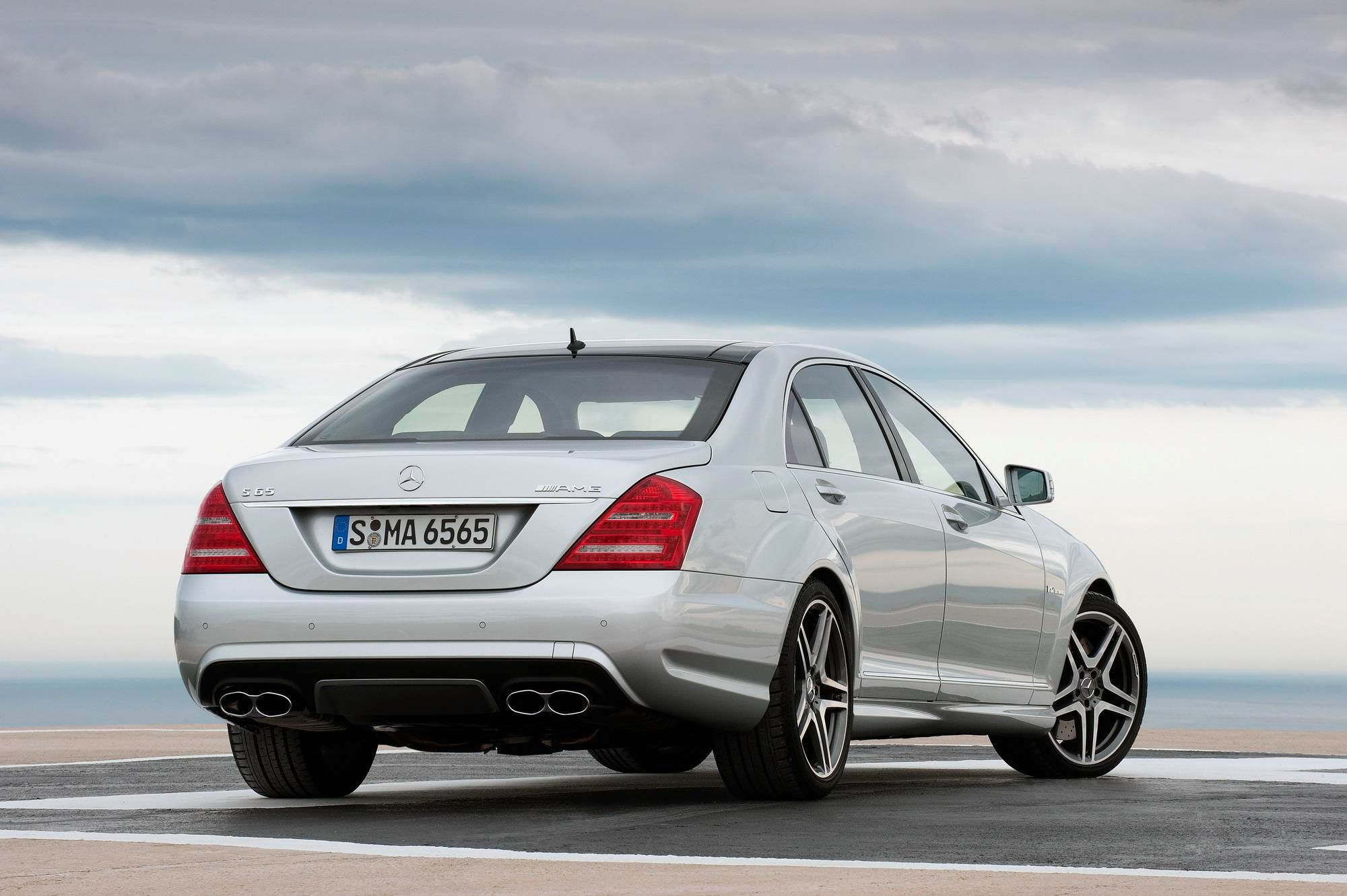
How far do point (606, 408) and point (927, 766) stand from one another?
3.61m

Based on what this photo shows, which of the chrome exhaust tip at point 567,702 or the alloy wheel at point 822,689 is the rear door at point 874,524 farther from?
the chrome exhaust tip at point 567,702

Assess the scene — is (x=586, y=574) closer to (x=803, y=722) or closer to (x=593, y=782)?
(x=803, y=722)

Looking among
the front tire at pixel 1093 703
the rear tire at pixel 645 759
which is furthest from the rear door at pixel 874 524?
the rear tire at pixel 645 759

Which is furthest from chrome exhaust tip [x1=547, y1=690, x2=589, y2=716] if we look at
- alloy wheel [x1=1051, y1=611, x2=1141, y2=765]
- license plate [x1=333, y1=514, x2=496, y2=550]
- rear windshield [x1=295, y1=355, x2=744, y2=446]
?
alloy wheel [x1=1051, y1=611, x2=1141, y2=765]

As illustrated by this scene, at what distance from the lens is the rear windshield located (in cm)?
782

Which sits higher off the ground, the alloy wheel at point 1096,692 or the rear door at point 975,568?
the rear door at point 975,568

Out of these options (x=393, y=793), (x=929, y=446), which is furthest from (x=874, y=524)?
(x=393, y=793)

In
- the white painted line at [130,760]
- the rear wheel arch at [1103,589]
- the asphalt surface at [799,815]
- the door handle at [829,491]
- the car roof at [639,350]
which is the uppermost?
the car roof at [639,350]

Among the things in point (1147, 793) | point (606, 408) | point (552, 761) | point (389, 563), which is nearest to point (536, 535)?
point (389, 563)

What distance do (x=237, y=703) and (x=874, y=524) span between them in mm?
2460

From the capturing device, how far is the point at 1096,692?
10.3m

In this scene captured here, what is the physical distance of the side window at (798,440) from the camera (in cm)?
803

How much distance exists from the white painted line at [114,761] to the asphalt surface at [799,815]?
27.8 inches

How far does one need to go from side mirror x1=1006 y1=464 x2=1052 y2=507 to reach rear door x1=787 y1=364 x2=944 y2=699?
113 cm
